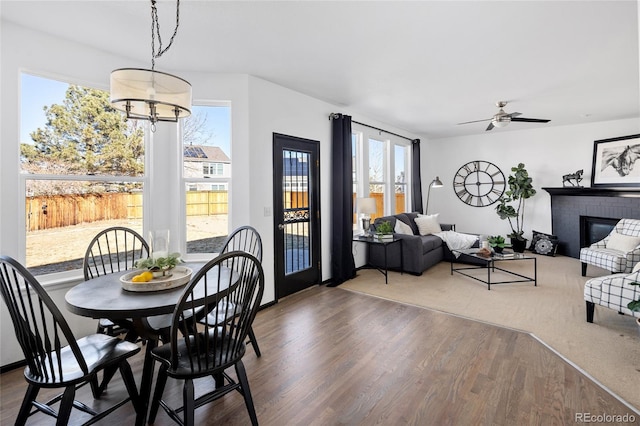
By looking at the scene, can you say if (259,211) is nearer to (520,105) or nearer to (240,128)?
(240,128)

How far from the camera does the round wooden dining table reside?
1.63 metres

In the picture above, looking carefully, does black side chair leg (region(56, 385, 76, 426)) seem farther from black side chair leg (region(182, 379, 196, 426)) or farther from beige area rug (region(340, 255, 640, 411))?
beige area rug (region(340, 255, 640, 411))

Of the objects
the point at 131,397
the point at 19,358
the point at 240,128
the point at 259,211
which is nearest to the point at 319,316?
the point at 259,211

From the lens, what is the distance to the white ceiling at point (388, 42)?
231 centimetres

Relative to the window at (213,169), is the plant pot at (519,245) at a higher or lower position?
lower

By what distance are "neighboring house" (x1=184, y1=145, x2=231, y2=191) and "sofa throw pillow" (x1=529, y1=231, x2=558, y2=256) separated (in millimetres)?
6173

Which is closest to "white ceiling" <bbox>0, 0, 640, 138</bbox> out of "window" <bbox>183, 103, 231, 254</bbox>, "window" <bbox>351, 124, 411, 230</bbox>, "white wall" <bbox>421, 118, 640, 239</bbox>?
"window" <bbox>183, 103, 231, 254</bbox>

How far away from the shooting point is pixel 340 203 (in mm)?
4699

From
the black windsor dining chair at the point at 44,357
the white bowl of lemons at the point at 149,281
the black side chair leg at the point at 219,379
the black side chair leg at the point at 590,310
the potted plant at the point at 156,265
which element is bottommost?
the black side chair leg at the point at 219,379

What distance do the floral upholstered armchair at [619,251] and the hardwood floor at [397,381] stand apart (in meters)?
2.45

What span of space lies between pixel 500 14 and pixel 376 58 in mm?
1098

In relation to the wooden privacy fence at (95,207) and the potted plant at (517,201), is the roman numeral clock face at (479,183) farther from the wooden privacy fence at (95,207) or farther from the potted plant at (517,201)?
the wooden privacy fence at (95,207)

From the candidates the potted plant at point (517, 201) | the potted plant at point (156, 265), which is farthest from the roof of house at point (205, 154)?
the potted plant at point (517, 201)

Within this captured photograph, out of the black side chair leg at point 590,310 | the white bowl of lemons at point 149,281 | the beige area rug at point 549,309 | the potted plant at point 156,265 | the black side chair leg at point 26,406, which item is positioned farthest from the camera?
the black side chair leg at point 590,310
